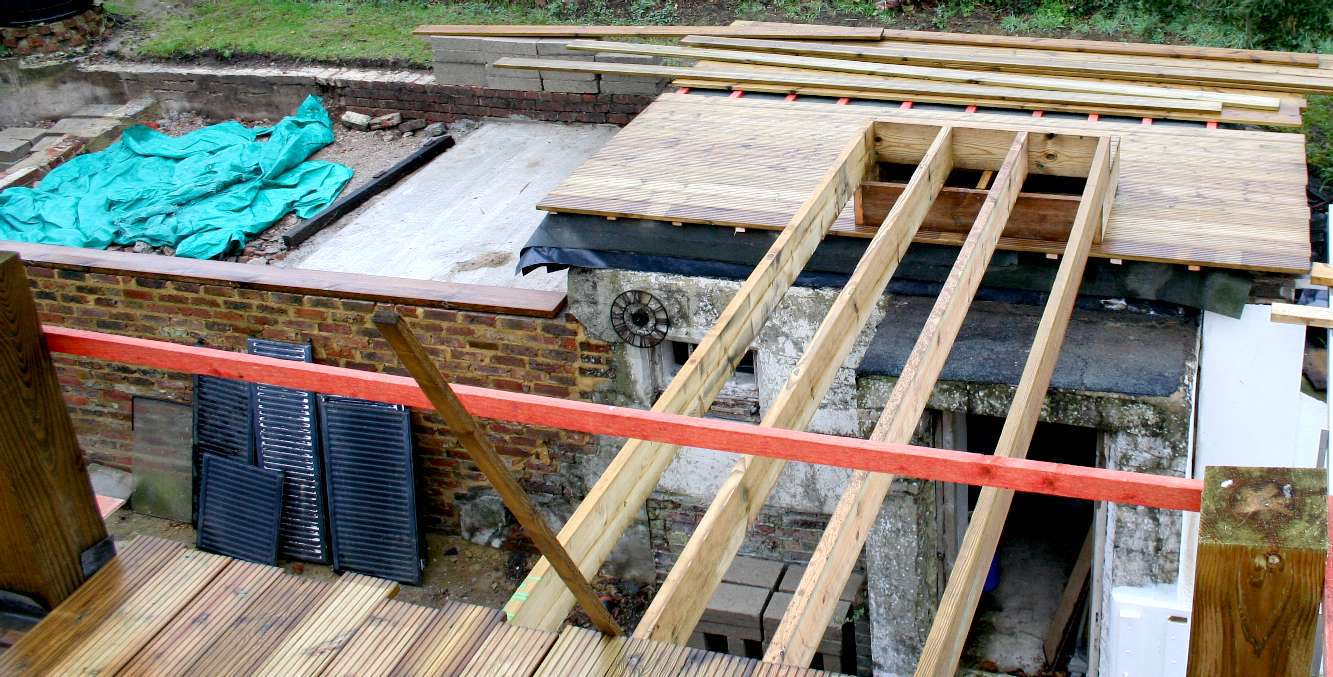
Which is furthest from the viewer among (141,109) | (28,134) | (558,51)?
(141,109)

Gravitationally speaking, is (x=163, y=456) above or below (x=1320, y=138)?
below

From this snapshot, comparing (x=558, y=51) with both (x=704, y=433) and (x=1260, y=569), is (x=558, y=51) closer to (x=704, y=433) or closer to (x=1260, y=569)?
(x=704, y=433)

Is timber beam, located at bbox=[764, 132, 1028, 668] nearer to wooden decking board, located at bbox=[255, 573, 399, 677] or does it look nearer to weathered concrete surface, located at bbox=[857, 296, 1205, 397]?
weathered concrete surface, located at bbox=[857, 296, 1205, 397]

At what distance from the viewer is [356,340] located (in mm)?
7391

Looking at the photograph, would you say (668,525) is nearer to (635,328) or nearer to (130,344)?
(635,328)

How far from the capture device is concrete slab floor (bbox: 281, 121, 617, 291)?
25.5ft

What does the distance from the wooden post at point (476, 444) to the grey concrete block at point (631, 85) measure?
22.9 ft

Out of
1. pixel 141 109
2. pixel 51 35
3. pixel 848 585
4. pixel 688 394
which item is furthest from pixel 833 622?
pixel 51 35

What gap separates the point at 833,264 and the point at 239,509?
174 inches

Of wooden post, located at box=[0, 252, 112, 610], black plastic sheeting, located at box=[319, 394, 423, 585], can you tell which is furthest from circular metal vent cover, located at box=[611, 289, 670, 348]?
wooden post, located at box=[0, 252, 112, 610]

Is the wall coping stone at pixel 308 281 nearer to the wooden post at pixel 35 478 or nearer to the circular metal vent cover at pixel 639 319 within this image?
the circular metal vent cover at pixel 639 319

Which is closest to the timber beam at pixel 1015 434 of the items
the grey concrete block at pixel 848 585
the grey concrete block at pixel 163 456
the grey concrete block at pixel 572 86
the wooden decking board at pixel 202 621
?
the wooden decking board at pixel 202 621

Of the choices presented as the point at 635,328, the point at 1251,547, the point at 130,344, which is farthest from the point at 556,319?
the point at 1251,547

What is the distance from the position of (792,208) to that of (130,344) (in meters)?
3.85
